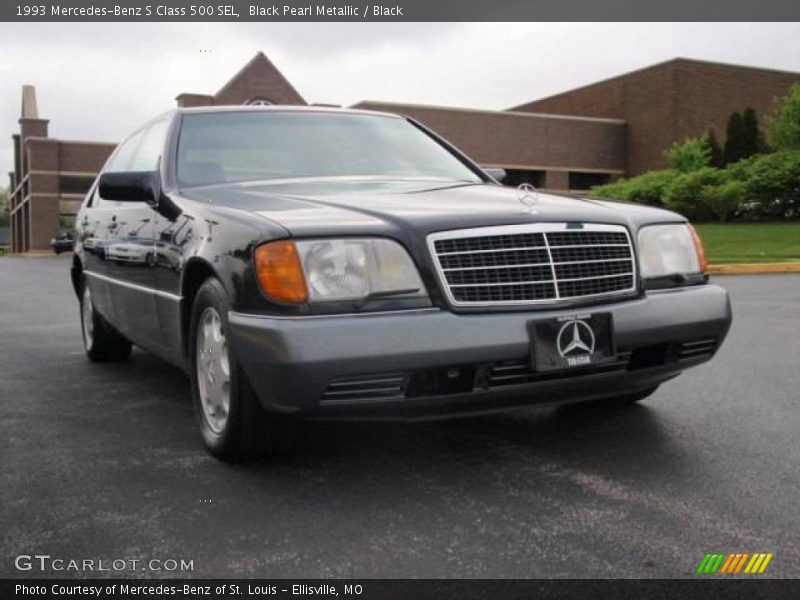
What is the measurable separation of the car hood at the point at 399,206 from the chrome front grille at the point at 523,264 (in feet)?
0.16

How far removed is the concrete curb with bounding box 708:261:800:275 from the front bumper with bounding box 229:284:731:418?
1277cm

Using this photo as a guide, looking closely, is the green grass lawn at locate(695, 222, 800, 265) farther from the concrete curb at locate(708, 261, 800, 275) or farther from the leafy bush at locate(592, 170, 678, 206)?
the leafy bush at locate(592, 170, 678, 206)

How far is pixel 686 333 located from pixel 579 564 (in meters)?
1.40

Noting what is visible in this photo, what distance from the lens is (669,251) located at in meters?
3.71

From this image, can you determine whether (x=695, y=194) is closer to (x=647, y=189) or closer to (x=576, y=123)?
(x=647, y=189)

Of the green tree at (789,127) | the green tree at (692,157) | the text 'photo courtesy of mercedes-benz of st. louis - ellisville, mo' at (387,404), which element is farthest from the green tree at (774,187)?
the text 'photo courtesy of mercedes-benz of st. louis - ellisville, mo' at (387,404)

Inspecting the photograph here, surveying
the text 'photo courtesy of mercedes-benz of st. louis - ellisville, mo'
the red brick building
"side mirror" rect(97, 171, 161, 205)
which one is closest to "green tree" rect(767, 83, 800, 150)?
the red brick building

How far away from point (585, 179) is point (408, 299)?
47.1 metres

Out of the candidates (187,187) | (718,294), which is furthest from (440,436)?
(187,187)

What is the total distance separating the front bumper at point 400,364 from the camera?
9.57 ft

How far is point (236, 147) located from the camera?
14.9 feet

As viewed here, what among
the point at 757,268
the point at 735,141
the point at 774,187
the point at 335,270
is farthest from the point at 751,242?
the point at 335,270
